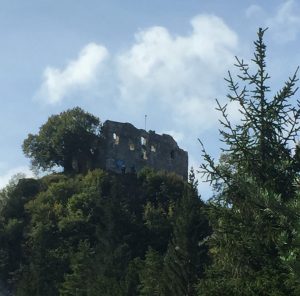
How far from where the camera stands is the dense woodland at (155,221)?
14594 mm

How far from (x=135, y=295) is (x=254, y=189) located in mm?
32224

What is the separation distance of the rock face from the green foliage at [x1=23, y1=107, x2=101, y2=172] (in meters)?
1.66

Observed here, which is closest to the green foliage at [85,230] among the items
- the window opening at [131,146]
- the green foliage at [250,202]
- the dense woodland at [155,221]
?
the dense woodland at [155,221]

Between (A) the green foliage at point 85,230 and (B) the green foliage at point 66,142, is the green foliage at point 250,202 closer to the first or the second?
(A) the green foliage at point 85,230

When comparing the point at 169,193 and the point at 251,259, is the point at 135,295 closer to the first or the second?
the point at 251,259

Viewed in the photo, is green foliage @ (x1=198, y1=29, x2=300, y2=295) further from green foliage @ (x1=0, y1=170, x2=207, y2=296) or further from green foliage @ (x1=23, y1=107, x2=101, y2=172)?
green foliage @ (x1=23, y1=107, x2=101, y2=172)

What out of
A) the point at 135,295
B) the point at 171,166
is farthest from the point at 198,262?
the point at 171,166

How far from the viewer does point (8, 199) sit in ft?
236

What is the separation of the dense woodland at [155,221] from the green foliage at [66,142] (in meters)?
0.14

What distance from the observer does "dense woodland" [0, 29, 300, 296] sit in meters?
14.6

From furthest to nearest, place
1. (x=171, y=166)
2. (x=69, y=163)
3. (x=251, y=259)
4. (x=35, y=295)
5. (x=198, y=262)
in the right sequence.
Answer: (x=171, y=166) < (x=69, y=163) < (x=35, y=295) < (x=198, y=262) < (x=251, y=259)

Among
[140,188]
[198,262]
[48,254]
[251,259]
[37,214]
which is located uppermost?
[140,188]

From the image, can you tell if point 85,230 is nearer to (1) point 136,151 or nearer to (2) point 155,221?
(2) point 155,221

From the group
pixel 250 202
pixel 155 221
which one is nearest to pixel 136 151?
pixel 155 221
